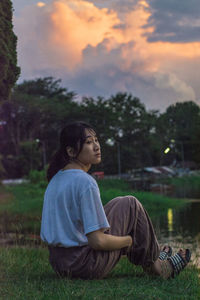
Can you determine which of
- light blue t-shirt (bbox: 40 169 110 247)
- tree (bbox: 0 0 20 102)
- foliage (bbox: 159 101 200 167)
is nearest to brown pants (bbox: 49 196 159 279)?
light blue t-shirt (bbox: 40 169 110 247)

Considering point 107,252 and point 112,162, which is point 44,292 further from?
point 112,162

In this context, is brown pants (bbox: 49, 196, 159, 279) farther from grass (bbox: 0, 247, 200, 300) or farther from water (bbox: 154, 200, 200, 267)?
water (bbox: 154, 200, 200, 267)

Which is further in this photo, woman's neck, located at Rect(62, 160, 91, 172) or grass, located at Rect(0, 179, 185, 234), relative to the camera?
grass, located at Rect(0, 179, 185, 234)

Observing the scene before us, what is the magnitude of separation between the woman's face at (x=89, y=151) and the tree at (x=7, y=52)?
5.38 metres

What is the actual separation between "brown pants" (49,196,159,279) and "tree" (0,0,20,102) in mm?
5553

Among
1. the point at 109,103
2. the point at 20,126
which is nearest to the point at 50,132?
the point at 20,126

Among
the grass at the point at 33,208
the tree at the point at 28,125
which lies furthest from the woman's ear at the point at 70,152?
the tree at the point at 28,125

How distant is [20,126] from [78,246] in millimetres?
45946

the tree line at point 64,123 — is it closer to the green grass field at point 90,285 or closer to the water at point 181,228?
the water at point 181,228

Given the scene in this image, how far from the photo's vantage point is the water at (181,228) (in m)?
8.71

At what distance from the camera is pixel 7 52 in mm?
8109

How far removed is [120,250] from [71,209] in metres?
0.46

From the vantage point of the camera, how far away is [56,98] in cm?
5162

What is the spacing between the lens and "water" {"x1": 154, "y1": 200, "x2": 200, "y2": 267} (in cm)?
871
